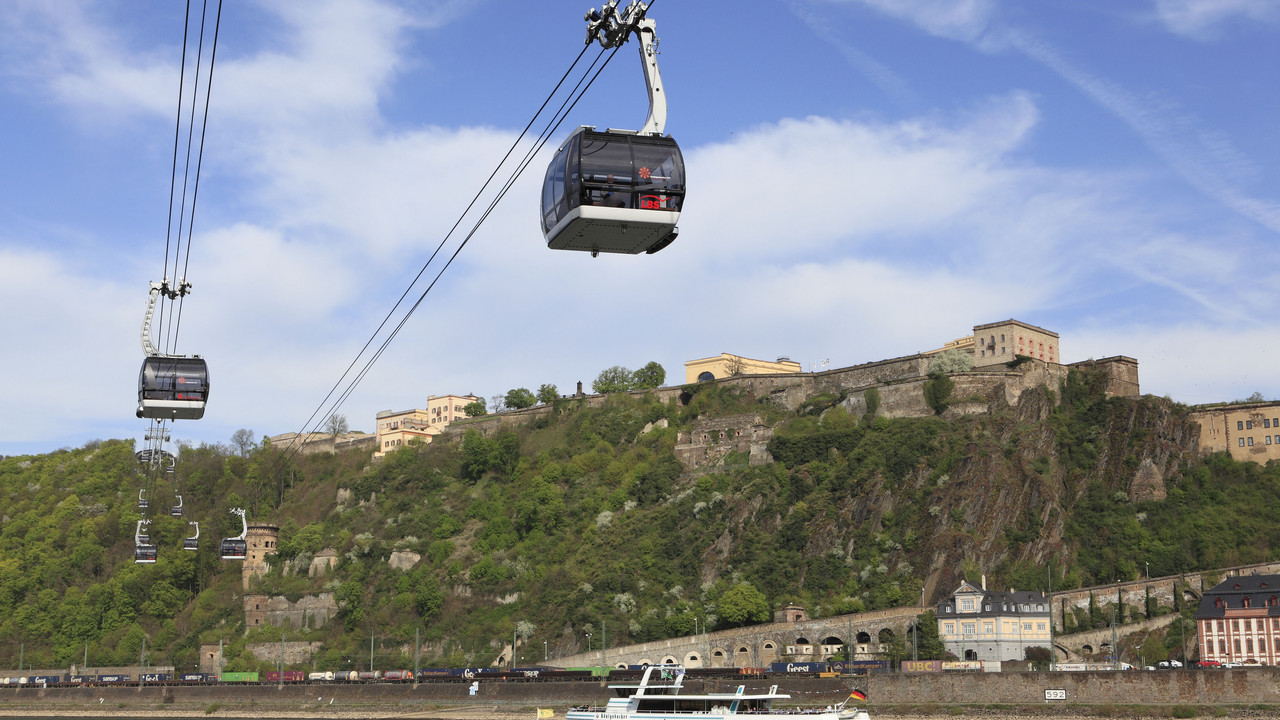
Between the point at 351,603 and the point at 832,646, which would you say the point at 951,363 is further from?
the point at 351,603

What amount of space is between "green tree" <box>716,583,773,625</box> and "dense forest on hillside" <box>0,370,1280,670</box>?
17 centimetres

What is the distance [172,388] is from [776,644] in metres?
49.4

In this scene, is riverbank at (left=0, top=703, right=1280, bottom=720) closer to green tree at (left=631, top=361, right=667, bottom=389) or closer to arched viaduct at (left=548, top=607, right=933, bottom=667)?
arched viaduct at (left=548, top=607, right=933, bottom=667)

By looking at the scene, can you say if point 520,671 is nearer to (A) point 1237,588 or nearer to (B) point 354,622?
(B) point 354,622

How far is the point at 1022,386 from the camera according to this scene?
315 feet

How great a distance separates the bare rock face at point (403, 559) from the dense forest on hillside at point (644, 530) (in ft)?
2.55

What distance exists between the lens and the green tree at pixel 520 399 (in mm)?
136250

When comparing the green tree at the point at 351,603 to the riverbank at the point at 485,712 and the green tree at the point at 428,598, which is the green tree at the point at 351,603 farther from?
the riverbank at the point at 485,712

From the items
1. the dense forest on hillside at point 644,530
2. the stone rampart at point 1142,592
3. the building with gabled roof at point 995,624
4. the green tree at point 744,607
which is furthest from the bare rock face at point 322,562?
the stone rampart at point 1142,592

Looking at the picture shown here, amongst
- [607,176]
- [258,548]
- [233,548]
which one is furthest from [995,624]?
[258,548]

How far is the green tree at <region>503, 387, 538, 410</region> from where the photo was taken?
447ft

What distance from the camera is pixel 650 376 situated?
132750 mm

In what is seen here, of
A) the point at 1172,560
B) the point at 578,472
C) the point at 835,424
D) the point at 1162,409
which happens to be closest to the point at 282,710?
the point at 578,472

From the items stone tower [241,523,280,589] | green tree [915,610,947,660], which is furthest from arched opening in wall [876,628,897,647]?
stone tower [241,523,280,589]
